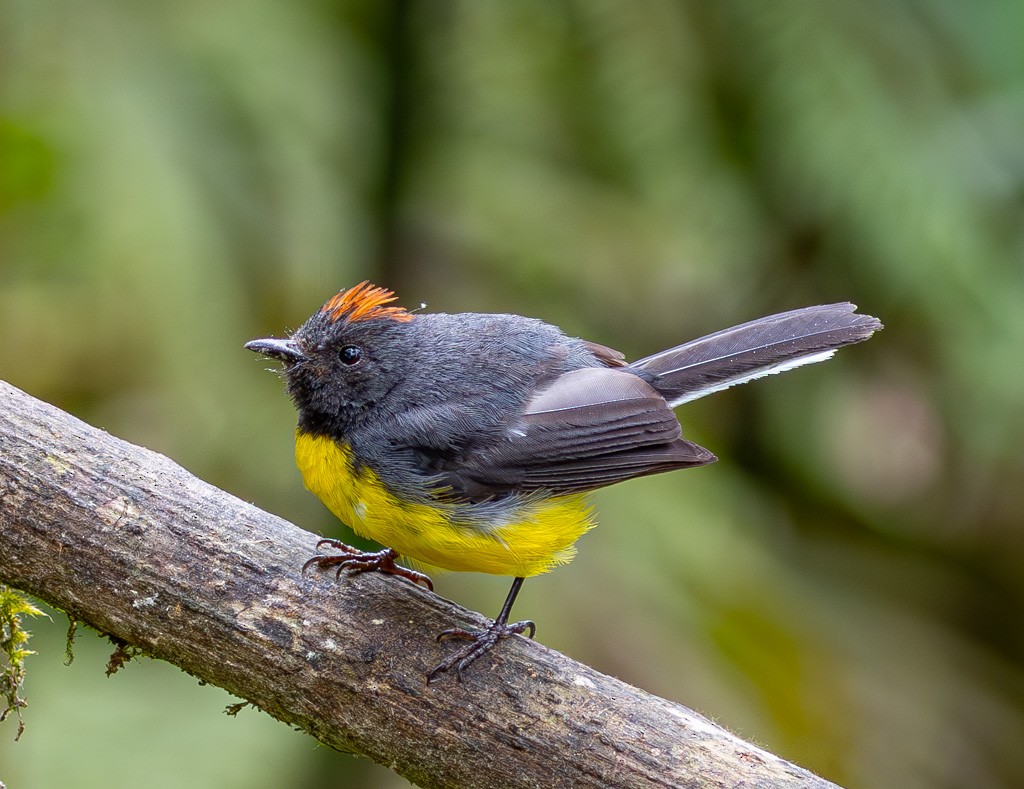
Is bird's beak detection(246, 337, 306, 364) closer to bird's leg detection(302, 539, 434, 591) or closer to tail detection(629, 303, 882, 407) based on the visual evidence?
bird's leg detection(302, 539, 434, 591)

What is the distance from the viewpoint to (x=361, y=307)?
3262 mm

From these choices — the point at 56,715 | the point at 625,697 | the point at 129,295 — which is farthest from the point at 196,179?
the point at 625,697

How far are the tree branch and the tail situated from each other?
94cm

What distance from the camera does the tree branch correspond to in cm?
258

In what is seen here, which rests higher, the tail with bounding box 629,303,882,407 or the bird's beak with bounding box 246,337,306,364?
the tail with bounding box 629,303,882,407

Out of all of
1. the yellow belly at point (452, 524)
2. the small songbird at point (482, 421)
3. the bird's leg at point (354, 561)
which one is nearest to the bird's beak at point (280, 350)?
the small songbird at point (482, 421)

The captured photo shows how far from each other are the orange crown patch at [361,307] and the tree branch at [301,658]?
2.54 feet

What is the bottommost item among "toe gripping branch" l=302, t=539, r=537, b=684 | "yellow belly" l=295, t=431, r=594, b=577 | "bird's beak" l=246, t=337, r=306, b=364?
"toe gripping branch" l=302, t=539, r=537, b=684

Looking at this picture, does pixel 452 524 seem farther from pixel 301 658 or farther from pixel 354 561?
Answer: pixel 301 658

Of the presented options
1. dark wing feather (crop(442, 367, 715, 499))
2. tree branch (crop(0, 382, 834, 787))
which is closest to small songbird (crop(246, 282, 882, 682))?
dark wing feather (crop(442, 367, 715, 499))

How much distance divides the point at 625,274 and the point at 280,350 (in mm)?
2546

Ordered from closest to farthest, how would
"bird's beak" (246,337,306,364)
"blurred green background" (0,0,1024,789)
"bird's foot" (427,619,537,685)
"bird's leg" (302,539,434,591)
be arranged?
"bird's foot" (427,619,537,685) < "bird's leg" (302,539,434,591) < "bird's beak" (246,337,306,364) < "blurred green background" (0,0,1024,789)

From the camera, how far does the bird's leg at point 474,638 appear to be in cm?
272

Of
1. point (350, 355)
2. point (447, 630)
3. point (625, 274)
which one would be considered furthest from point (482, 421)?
point (625, 274)
